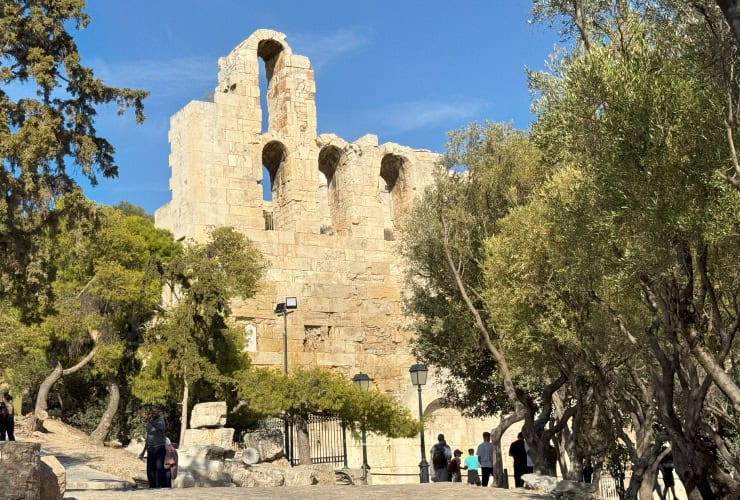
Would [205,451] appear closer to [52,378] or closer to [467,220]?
[467,220]

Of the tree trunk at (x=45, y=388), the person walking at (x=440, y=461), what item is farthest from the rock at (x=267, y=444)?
the tree trunk at (x=45, y=388)

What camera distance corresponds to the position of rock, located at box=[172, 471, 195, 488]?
16891 millimetres

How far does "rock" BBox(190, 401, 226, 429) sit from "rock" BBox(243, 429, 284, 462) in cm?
93

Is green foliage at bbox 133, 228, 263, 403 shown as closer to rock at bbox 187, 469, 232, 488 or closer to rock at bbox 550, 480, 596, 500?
rock at bbox 187, 469, 232, 488

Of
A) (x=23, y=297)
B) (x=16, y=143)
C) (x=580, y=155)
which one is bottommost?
(x=23, y=297)

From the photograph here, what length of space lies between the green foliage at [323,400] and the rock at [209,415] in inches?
54.0

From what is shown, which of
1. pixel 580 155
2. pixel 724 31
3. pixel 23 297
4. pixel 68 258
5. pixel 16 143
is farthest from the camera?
pixel 68 258

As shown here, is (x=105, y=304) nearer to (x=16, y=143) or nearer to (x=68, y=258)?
(x=68, y=258)

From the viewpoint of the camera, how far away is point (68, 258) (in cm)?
2692

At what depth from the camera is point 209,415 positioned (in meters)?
20.2

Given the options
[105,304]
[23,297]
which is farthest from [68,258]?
[23,297]

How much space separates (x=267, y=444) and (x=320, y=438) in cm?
521

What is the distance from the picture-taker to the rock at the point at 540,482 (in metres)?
16.0

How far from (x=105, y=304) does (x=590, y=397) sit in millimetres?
15284
